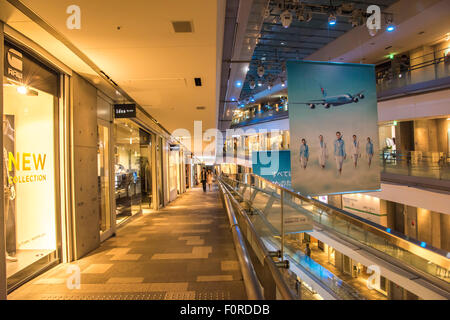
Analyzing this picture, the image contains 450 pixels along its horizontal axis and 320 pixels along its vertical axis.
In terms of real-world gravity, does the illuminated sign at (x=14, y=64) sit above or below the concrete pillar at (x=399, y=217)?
above

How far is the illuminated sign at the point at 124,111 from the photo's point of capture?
5492 mm

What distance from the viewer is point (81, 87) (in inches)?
167

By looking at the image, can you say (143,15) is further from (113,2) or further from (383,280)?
(383,280)

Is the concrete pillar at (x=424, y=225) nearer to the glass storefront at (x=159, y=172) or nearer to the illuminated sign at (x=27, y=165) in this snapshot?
the glass storefront at (x=159, y=172)

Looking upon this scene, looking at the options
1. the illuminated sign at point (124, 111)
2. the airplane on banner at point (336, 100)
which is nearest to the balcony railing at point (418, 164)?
the airplane on banner at point (336, 100)

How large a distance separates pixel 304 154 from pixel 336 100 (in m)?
1.18

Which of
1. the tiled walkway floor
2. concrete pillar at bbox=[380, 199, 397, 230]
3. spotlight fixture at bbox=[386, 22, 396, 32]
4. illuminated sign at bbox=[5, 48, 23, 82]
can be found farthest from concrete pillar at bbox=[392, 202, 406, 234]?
illuminated sign at bbox=[5, 48, 23, 82]

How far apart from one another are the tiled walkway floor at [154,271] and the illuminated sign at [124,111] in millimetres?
2532

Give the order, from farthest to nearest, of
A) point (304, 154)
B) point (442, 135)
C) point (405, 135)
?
point (405, 135) → point (442, 135) → point (304, 154)

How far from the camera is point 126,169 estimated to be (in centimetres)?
796

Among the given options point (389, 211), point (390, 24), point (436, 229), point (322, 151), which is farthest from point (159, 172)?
point (436, 229)

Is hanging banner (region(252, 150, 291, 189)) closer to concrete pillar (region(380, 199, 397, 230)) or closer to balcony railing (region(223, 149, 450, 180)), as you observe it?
balcony railing (region(223, 149, 450, 180))

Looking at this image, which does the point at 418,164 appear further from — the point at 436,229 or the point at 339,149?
the point at 339,149

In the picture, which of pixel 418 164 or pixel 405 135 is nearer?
pixel 418 164
